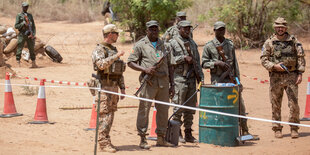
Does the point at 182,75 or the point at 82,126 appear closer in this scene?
the point at 182,75

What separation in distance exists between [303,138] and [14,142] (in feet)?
15.5

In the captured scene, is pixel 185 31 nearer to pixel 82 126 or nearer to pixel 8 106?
pixel 82 126

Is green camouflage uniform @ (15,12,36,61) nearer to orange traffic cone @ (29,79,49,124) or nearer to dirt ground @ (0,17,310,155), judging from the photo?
dirt ground @ (0,17,310,155)

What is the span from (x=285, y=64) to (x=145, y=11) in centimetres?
1460

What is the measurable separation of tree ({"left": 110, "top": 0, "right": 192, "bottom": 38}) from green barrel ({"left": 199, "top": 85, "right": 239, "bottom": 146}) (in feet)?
46.8

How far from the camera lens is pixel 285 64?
28.2ft

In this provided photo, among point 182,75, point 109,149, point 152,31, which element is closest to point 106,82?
point 109,149

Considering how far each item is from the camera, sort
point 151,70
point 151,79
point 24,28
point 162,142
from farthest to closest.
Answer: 1. point 24,28
2. point 162,142
3. point 151,79
4. point 151,70

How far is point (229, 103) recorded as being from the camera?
780cm

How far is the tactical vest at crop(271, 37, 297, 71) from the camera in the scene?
339 inches

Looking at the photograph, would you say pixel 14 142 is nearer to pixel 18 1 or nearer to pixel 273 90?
pixel 273 90

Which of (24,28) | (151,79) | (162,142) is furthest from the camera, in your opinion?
(24,28)

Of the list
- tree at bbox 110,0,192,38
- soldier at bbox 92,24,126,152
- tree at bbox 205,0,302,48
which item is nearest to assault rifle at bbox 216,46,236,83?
soldier at bbox 92,24,126,152

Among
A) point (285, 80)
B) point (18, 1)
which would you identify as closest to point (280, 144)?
point (285, 80)
